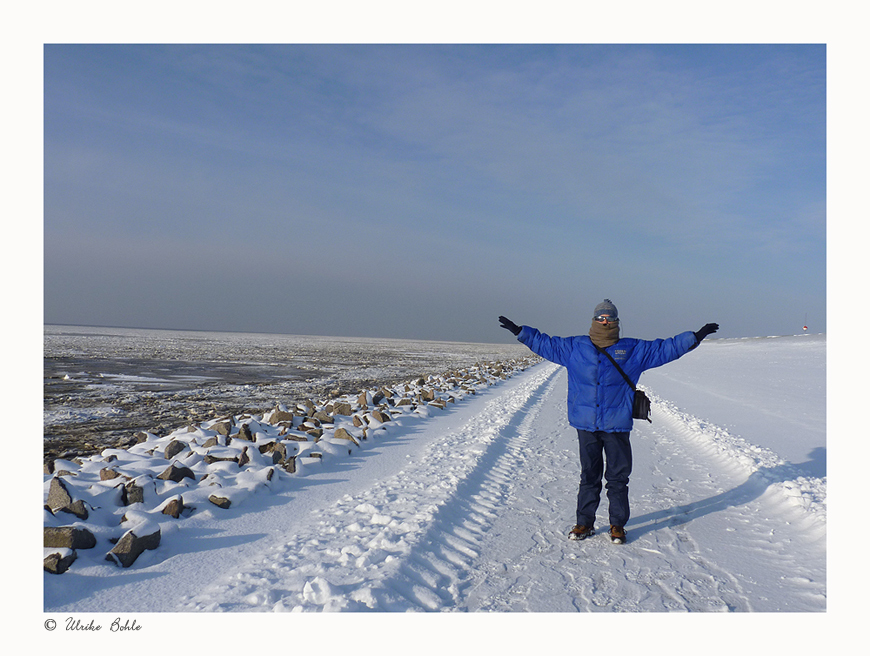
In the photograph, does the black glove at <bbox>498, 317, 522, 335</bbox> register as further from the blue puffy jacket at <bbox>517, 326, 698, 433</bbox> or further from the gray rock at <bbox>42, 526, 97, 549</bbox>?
the gray rock at <bbox>42, 526, 97, 549</bbox>

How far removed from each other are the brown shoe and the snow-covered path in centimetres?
5

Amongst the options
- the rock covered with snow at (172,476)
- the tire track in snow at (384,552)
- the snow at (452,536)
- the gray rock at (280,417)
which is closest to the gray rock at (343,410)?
the rock covered with snow at (172,476)

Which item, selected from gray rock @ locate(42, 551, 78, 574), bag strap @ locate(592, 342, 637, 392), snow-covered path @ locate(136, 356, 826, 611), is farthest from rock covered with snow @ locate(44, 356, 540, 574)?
bag strap @ locate(592, 342, 637, 392)

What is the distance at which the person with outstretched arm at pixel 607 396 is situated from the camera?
4.16 meters

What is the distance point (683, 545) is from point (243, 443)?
16.7ft

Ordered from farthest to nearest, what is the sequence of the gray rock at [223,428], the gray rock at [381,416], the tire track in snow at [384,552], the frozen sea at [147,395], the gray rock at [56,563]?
the gray rock at [381,416] → the frozen sea at [147,395] → the gray rock at [223,428] → the gray rock at [56,563] → the tire track in snow at [384,552]

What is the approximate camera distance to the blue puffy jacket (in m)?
4.16

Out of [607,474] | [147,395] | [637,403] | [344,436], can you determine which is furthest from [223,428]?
[147,395]

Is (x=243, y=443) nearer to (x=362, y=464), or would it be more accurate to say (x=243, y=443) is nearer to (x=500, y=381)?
(x=362, y=464)

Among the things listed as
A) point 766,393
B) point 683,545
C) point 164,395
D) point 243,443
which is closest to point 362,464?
point 243,443

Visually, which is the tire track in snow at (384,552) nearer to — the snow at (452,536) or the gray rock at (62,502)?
the snow at (452,536)

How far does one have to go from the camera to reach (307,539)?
3996 millimetres

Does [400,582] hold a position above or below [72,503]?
below

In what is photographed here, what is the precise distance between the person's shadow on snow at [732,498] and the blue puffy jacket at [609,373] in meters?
1.03
